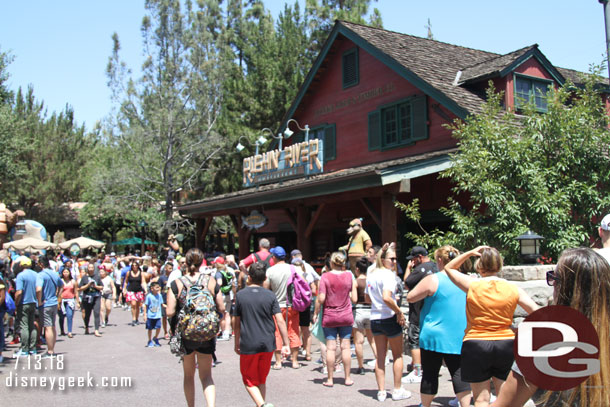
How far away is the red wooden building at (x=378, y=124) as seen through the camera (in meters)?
14.1

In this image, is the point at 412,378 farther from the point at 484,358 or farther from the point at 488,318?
the point at 488,318

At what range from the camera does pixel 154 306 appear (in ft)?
38.7

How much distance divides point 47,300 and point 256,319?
6.13 metres

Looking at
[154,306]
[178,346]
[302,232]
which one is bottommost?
[154,306]

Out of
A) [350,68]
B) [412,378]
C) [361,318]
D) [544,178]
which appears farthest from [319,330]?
[350,68]

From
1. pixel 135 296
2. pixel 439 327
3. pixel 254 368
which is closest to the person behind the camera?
pixel 439 327

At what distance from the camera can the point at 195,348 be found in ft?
19.6

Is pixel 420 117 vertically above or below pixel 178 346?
above

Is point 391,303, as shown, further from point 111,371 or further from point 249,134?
point 249,134

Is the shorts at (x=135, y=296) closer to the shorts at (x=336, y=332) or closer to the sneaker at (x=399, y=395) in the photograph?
the shorts at (x=336, y=332)

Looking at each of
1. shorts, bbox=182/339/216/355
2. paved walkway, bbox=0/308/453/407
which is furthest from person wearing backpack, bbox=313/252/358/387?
shorts, bbox=182/339/216/355

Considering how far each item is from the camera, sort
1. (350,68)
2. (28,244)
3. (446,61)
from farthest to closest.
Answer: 1. (28,244)
2. (350,68)
3. (446,61)

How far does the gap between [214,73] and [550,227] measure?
24994mm

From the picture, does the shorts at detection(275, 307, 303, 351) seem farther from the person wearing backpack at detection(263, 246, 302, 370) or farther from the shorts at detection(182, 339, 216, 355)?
the shorts at detection(182, 339, 216, 355)
